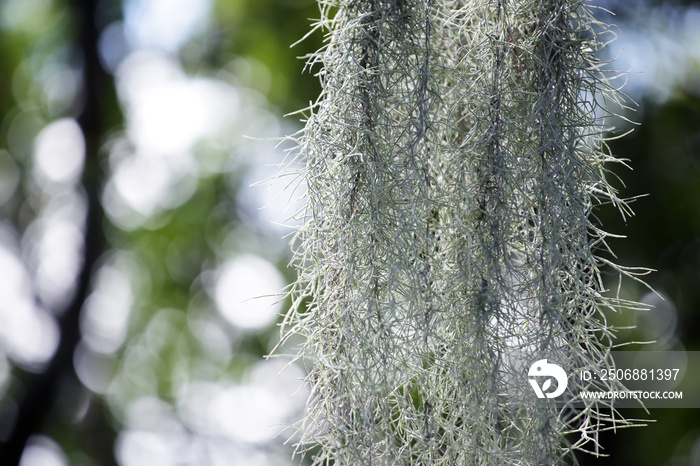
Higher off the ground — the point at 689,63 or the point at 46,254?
the point at 689,63

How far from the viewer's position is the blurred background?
207 cm

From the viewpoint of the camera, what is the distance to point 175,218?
3178mm

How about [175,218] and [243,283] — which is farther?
[175,218]

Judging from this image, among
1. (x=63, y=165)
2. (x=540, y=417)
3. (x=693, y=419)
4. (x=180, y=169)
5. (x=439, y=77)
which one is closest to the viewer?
(x=540, y=417)

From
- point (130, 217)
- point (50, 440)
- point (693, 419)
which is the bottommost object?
point (50, 440)

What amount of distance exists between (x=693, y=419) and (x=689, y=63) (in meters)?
1.23

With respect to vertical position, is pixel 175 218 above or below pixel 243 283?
above

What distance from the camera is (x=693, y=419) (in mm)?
2041

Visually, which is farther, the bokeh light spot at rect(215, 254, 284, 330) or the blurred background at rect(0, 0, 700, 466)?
the bokeh light spot at rect(215, 254, 284, 330)

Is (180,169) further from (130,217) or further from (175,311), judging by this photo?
(175,311)

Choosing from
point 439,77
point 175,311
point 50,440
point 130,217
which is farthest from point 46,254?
point 439,77

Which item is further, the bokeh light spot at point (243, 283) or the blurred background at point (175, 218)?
the bokeh light spot at point (243, 283)

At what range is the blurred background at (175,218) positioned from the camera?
2072 millimetres

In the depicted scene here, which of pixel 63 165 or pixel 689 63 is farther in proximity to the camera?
pixel 63 165
